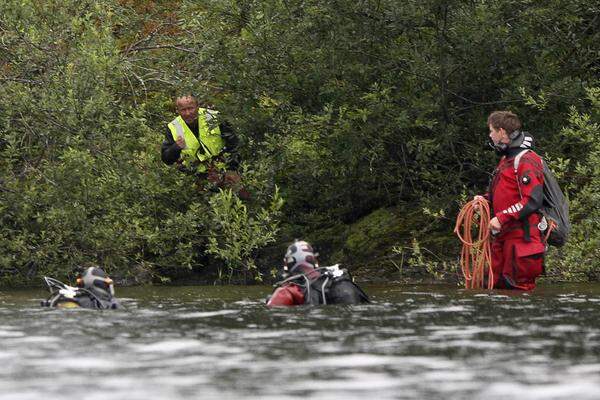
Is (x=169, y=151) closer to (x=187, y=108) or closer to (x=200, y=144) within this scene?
(x=200, y=144)

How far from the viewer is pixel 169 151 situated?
19469 millimetres

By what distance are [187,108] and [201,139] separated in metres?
0.46

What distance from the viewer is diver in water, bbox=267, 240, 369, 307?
14117mm

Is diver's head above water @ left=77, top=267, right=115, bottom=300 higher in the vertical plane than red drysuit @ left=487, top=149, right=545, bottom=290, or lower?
lower

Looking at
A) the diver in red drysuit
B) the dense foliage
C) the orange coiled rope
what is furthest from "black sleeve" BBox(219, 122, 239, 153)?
the diver in red drysuit

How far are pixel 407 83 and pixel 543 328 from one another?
27.1 feet

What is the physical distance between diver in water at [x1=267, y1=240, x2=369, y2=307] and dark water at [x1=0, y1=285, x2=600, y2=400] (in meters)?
0.26

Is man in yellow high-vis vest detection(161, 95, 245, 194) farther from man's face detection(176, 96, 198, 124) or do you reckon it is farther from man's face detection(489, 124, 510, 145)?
man's face detection(489, 124, 510, 145)

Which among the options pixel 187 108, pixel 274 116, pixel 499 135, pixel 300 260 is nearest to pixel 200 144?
pixel 187 108

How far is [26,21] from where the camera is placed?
64.2 feet

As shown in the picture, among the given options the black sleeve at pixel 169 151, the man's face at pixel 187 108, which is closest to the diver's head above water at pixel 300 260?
the black sleeve at pixel 169 151

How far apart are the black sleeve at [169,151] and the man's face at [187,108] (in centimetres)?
32

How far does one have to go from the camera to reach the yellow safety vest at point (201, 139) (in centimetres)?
1966

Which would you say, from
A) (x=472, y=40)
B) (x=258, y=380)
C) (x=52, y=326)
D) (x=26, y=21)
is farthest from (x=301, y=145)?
(x=258, y=380)
